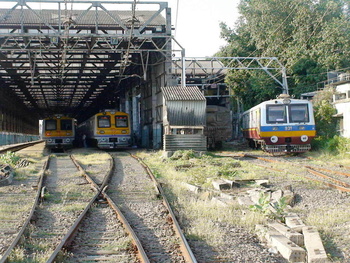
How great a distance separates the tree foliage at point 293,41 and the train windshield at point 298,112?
7.10m

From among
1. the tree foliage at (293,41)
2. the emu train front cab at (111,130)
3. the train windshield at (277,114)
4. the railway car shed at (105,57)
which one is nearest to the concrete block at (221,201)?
the railway car shed at (105,57)

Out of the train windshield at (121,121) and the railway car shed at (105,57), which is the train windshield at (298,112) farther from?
the train windshield at (121,121)

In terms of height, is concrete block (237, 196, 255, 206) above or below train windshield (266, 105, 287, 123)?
below

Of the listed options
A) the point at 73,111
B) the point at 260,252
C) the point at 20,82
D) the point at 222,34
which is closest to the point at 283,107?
the point at 260,252

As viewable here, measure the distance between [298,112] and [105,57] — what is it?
15503 millimetres

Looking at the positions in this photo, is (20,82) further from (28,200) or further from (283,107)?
(28,200)

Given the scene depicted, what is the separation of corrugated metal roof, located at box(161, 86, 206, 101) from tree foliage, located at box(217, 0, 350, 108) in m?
8.61

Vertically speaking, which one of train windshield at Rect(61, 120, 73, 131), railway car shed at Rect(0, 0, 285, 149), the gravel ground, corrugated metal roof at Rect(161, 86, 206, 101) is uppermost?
railway car shed at Rect(0, 0, 285, 149)

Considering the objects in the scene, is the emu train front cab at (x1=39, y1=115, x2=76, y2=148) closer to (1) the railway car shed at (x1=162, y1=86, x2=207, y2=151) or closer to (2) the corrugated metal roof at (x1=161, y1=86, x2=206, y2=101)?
(2) the corrugated metal roof at (x1=161, y1=86, x2=206, y2=101)

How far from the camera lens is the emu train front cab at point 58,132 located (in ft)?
98.2

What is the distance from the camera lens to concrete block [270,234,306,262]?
4652 mm

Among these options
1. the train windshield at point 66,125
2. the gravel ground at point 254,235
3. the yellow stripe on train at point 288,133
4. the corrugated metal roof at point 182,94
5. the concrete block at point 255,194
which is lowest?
the gravel ground at point 254,235

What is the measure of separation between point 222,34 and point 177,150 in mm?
17901

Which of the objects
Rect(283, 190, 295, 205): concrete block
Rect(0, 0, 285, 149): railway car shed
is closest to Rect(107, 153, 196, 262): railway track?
Rect(283, 190, 295, 205): concrete block
